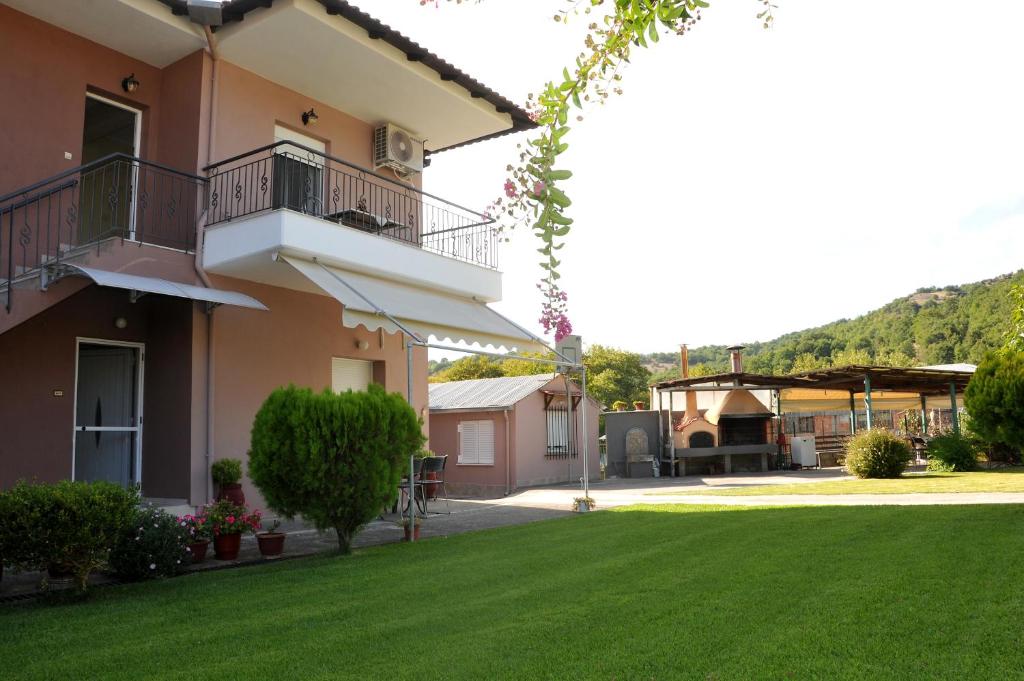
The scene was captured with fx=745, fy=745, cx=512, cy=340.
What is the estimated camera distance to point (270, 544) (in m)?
10.2

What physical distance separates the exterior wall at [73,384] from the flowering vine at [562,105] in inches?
383

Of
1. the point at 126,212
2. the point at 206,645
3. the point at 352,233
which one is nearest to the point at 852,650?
the point at 206,645

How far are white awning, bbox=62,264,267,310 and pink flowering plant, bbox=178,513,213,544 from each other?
312 centimetres

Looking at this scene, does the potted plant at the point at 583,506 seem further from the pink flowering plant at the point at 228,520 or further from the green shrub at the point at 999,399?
the green shrub at the point at 999,399

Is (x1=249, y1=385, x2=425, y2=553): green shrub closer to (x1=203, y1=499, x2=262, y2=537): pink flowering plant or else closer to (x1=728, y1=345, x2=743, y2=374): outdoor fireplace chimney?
(x1=203, y1=499, x2=262, y2=537): pink flowering plant

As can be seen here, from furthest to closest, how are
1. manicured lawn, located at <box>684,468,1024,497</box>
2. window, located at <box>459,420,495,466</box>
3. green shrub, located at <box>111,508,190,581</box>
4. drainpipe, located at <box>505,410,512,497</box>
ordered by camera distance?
window, located at <box>459,420,495,466</box>, drainpipe, located at <box>505,410,512,497</box>, manicured lawn, located at <box>684,468,1024,497</box>, green shrub, located at <box>111,508,190,581</box>

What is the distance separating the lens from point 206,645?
18.6ft

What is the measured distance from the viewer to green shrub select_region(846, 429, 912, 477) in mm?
20984

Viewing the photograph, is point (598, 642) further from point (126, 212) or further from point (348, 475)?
point (126, 212)

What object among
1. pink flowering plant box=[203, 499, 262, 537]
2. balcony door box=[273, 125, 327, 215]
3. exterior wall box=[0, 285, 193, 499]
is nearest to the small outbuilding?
balcony door box=[273, 125, 327, 215]

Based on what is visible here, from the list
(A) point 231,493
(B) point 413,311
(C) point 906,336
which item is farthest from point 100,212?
→ (C) point 906,336

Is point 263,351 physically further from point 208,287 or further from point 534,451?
point 534,451

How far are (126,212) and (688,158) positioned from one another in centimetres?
1230

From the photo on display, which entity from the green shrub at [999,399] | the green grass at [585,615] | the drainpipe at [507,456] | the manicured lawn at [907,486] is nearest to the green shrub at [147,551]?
the green grass at [585,615]
